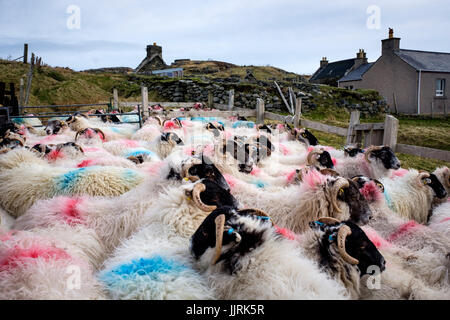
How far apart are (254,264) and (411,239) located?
6.71 feet

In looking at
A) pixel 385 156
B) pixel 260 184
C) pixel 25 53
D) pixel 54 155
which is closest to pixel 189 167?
Result: pixel 260 184

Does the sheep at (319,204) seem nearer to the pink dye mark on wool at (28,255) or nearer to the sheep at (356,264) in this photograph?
the sheep at (356,264)

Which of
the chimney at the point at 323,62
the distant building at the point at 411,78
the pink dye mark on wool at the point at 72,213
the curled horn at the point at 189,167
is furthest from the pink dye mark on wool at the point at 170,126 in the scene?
the chimney at the point at 323,62

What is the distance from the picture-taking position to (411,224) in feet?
10.6

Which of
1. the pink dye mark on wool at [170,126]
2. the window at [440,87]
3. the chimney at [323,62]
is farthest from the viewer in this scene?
the chimney at [323,62]

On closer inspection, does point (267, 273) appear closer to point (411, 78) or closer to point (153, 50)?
point (411, 78)

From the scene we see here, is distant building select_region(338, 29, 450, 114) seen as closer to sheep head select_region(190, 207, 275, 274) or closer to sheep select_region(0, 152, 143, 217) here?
sheep select_region(0, 152, 143, 217)

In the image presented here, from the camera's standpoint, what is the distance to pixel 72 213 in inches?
121

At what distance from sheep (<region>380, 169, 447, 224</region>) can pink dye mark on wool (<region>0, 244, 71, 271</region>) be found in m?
3.65

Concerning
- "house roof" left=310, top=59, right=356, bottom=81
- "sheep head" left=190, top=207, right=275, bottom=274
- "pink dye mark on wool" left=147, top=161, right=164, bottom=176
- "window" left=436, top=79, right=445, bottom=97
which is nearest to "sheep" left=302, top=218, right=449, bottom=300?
"sheep head" left=190, top=207, right=275, bottom=274

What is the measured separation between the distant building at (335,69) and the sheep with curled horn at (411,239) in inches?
1423

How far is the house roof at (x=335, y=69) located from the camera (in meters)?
37.7

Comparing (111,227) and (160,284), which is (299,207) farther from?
(111,227)
